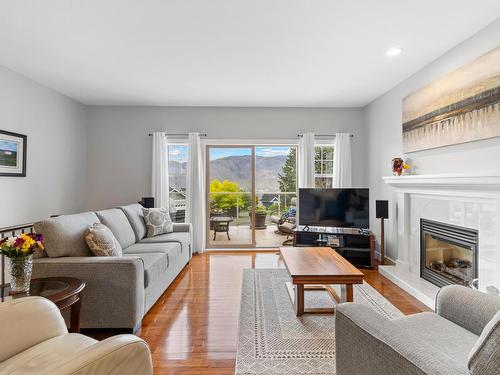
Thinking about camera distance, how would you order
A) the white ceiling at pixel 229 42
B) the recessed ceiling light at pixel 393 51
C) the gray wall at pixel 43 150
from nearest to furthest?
the white ceiling at pixel 229 42 → the recessed ceiling light at pixel 393 51 → the gray wall at pixel 43 150

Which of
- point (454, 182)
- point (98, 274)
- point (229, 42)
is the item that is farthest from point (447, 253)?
point (98, 274)

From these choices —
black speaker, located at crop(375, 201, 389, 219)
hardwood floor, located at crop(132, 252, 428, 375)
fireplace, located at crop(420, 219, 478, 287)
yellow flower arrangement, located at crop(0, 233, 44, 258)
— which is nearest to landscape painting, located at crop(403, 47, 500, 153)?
black speaker, located at crop(375, 201, 389, 219)

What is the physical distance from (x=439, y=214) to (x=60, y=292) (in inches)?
145

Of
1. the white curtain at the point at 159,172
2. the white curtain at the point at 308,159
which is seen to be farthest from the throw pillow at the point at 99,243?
the white curtain at the point at 308,159

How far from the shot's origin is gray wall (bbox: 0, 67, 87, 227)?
3.48 metres

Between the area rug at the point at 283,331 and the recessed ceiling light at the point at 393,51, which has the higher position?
the recessed ceiling light at the point at 393,51

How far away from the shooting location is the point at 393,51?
118 inches

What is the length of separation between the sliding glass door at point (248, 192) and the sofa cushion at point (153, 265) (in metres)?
2.26

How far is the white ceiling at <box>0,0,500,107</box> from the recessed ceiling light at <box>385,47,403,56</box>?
66 millimetres

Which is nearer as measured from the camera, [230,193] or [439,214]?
[439,214]

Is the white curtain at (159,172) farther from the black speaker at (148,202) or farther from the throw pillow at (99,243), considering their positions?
the throw pillow at (99,243)

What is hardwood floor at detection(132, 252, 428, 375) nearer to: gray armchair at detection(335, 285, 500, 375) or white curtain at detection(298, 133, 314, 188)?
gray armchair at detection(335, 285, 500, 375)

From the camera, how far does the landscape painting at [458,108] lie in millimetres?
2449

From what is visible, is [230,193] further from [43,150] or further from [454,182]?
[454,182]
